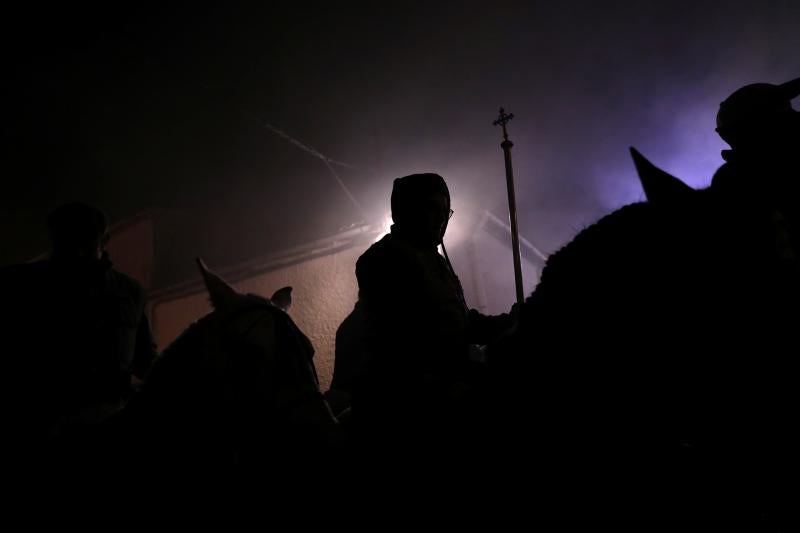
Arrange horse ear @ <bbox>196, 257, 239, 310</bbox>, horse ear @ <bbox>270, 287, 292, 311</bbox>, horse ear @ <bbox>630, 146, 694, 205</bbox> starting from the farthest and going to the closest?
1. horse ear @ <bbox>270, 287, 292, 311</bbox>
2. horse ear @ <bbox>196, 257, 239, 310</bbox>
3. horse ear @ <bbox>630, 146, 694, 205</bbox>

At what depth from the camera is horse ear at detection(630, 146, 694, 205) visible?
1.41 m

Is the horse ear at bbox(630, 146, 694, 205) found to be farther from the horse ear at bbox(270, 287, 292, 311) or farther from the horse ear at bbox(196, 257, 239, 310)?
the horse ear at bbox(270, 287, 292, 311)

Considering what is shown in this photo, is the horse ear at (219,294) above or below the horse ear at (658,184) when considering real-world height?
below

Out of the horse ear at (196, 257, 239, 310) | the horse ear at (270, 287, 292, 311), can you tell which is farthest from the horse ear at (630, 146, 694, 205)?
the horse ear at (270, 287, 292, 311)

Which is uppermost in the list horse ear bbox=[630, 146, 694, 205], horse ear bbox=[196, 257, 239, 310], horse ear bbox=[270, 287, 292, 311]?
horse ear bbox=[630, 146, 694, 205]

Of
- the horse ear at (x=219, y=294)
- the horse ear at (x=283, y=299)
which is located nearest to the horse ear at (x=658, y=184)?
the horse ear at (x=219, y=294)

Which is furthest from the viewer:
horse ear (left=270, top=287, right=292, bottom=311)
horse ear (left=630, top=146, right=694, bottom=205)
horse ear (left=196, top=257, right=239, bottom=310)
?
horse ear (left=270, top=287, right=292, bottom=311)

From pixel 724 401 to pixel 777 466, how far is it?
291mm

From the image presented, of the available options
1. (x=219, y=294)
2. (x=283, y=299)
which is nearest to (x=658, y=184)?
(x=219, y=294)

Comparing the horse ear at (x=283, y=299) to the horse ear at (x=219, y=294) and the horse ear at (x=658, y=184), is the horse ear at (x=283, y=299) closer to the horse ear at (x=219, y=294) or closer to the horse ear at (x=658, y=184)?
the horse ear at (x=219, y=294)

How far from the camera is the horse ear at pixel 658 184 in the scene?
4.63 feet

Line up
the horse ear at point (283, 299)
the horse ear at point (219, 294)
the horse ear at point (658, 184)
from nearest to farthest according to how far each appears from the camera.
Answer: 1. the horse ear at point (658, 184)
2. the horse ear at point (219, 294)
3. the horse ear at point (283, 299)

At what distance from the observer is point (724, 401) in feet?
3.98

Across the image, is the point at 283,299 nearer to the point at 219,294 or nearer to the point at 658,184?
the point at 219,294
